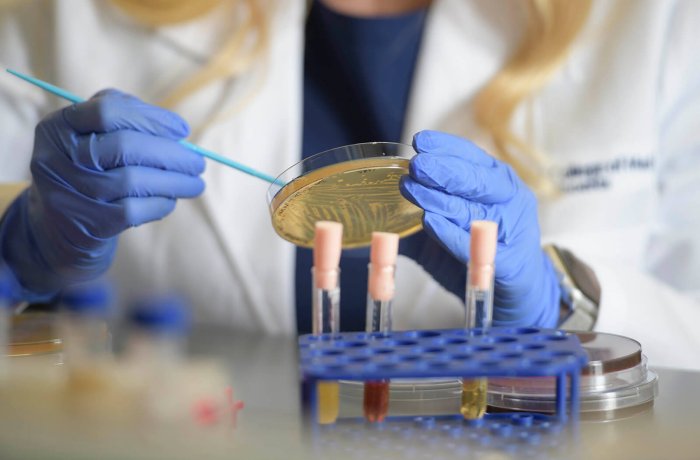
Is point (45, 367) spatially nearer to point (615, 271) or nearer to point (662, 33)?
point (615, 271)

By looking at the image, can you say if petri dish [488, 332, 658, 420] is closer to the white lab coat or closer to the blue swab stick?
the blue swab stick

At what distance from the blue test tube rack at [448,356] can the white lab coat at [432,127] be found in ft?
1.51

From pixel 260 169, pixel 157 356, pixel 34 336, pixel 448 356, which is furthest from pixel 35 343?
pixel 260 169

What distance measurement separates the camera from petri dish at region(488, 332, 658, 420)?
0.53m

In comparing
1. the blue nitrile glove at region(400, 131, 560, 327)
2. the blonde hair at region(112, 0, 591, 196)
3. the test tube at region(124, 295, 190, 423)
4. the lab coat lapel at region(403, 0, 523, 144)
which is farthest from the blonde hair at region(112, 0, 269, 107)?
the test tube at region(124, 295, 190, 423)

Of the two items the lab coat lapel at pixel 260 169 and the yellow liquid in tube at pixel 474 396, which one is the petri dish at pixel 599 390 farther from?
the lab coat lapel at pixel 260 169

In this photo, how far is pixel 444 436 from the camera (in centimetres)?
47

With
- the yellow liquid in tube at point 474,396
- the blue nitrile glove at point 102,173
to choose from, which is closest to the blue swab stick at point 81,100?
the blue nitrile glove at point 102,173

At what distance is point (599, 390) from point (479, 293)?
4.0 inches

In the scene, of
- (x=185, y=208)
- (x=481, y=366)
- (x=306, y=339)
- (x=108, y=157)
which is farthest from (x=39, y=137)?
(x=481, y=366)

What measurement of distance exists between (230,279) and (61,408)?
23.5 inches

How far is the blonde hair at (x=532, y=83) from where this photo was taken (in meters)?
0.99

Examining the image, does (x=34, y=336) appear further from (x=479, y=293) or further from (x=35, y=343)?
(x=479, y=293)

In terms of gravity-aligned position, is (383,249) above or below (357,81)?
below
